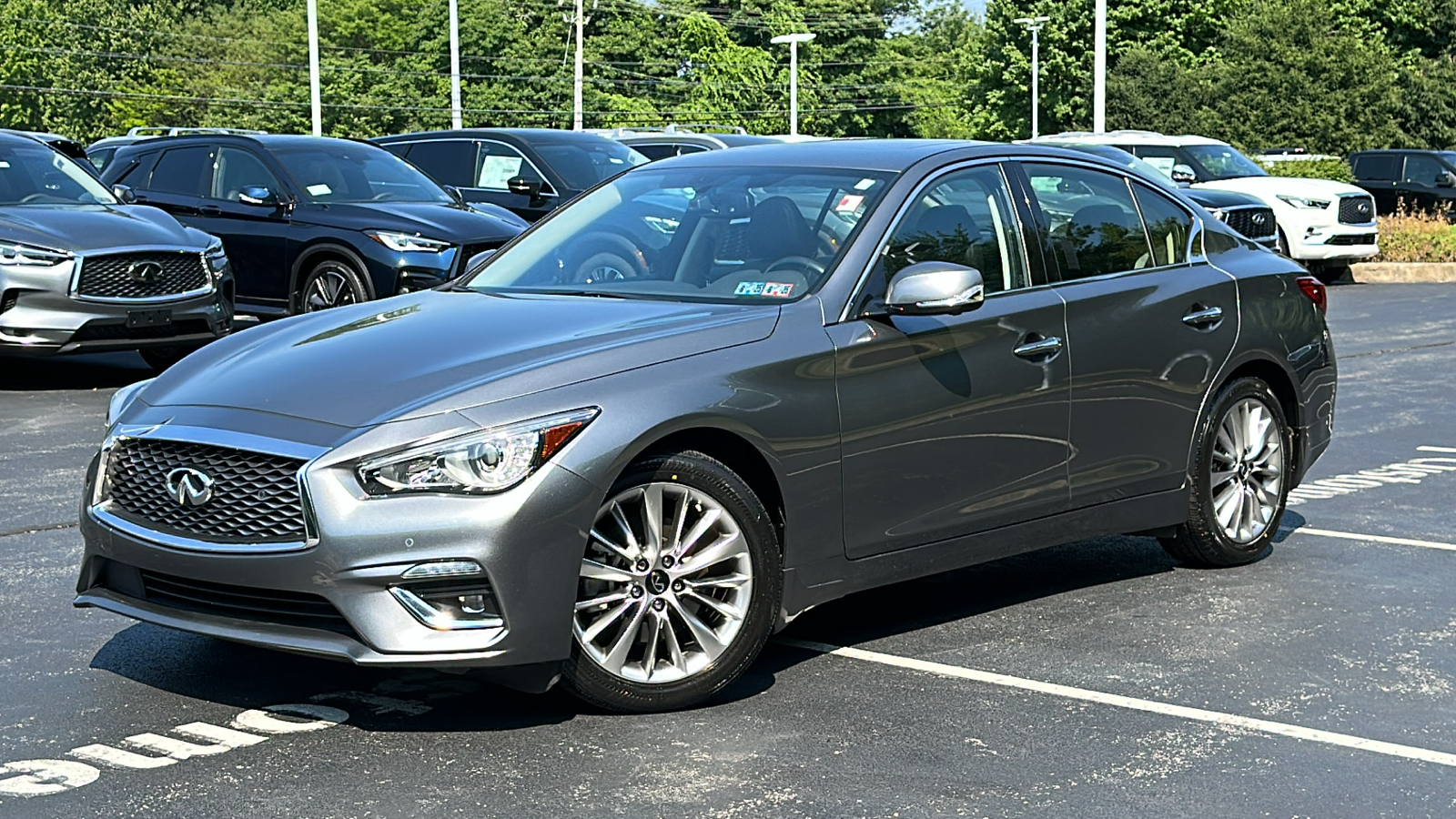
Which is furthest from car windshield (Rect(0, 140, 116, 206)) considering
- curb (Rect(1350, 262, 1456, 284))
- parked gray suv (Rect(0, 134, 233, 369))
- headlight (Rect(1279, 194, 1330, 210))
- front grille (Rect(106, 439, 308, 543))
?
curb (Rect(1350, 262, 1456, 284))

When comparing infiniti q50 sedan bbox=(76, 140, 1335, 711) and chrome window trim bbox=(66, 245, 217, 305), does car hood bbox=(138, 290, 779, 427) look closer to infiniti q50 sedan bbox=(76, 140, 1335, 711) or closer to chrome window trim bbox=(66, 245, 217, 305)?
infiniti q50 sedan bbox=(76, 140, 1335, 711)

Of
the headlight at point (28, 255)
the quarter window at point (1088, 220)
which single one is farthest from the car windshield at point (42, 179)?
the quarter window at point (1088, 220)

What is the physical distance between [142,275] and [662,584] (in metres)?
8.74

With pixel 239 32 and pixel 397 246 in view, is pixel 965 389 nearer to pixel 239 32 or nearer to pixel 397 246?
pixel 397 246

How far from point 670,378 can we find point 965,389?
48.1 inches

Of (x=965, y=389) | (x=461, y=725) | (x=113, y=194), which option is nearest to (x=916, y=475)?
(x=965, y=389)

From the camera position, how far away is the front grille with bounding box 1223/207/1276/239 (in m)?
22.7

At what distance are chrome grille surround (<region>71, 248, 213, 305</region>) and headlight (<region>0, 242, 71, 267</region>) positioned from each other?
137mm

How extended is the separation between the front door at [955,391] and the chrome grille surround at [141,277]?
8.08 m

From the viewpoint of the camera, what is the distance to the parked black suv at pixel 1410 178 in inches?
1380

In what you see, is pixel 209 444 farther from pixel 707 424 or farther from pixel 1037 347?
pixel 1037 347

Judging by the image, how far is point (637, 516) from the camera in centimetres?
527

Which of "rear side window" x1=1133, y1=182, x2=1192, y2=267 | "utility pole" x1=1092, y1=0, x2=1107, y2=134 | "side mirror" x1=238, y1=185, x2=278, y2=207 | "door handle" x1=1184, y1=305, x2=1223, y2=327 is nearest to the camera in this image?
"door handle" x1=1184, y1=305, x2=1223, y2=327

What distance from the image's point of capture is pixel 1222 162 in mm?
26188
